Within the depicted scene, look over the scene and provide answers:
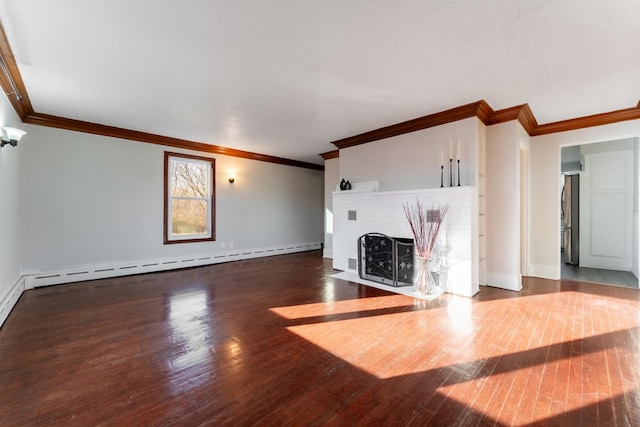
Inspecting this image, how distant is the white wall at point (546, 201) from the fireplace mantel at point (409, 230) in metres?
1.76

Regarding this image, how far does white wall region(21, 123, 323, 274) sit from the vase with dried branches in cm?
396

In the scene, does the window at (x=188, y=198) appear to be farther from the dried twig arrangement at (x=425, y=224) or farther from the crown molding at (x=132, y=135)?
the dried twig arrangement at (x=425, y=224)

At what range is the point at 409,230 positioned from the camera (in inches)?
167

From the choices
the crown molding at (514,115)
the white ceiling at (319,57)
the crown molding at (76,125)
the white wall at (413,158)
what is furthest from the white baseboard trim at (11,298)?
the crown molding at (514,115)

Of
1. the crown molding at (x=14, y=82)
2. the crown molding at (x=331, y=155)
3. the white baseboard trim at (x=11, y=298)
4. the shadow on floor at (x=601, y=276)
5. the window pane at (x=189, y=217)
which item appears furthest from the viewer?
the crown molding at (x=331, y=155)

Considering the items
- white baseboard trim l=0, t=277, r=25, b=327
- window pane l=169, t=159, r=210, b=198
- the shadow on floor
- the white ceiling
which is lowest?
the shadow on floor

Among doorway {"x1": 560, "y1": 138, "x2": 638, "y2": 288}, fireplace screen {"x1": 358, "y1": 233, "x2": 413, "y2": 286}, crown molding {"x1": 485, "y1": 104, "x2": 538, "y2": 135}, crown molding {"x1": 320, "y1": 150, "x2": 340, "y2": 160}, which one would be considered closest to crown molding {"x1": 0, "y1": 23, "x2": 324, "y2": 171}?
crown molding {"x1": 320, "y1": 150, "x2": 340, "y2": 160}

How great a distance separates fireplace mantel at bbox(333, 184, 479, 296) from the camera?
369 cm

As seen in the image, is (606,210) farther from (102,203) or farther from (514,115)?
(102,203)

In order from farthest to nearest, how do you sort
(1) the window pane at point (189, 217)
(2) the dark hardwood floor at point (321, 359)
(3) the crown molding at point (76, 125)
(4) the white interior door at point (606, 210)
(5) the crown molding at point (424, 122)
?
(1) the window pane at point (189, 217) < (4) the white interior door at point (606, 210) < (5) the crown molding at point (424, 122) < (3) the crown molding at point (76, 125) < (2) the dark hardwood floor at point (321, 359)

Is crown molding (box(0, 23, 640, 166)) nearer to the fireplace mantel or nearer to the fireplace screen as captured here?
the fireplace mantel

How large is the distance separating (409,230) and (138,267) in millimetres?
4721

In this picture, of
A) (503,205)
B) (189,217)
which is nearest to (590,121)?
(503,205)

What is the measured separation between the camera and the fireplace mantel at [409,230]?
12.1ft
